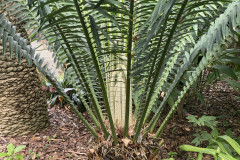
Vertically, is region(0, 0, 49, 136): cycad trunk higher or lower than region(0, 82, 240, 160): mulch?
higher

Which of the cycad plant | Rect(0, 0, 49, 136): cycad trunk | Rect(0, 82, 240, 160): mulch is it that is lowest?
Rect(0, 82, 240, 160): mulch

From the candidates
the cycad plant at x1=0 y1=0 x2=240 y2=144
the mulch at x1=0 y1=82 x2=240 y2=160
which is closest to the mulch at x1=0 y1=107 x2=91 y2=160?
the mulch at x1=0 y1=82 x2=240 y2=160

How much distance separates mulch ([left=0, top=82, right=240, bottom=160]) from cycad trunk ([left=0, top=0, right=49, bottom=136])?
10 cm

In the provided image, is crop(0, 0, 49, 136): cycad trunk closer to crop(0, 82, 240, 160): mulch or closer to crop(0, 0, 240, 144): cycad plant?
crop(0, 82, 240, 160): mulch

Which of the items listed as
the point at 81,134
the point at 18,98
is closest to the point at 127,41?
the point at 18,98

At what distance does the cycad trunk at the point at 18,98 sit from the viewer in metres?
1.69

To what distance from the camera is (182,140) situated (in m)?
1.94

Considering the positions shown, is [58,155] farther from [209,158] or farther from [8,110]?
[209,158]

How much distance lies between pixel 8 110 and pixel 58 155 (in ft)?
1.82

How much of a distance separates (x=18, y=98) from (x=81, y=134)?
0.68 metres

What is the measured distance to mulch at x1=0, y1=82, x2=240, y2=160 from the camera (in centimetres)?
174

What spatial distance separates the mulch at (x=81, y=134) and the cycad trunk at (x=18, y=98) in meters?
0.10

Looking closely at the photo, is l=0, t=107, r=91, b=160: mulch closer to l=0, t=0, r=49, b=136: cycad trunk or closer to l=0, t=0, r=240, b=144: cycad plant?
l=0, t=0, r=49, b=136: cycad trunk

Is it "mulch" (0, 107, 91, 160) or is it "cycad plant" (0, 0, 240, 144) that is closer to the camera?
"cycad plant" (0, 0, 240, 144)
